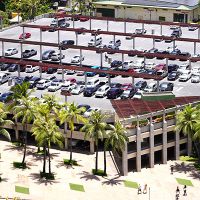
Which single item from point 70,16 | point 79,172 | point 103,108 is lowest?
point 79,172

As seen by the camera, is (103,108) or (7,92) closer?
(103,108)

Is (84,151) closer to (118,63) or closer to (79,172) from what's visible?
(79,172)

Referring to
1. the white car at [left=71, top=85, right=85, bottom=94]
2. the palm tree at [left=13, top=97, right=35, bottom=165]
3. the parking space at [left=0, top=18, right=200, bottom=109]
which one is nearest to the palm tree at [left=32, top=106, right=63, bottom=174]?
the palm tree at [left=13, top=97, right=35, bottom=165]

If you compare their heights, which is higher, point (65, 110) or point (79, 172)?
point (65, 110)

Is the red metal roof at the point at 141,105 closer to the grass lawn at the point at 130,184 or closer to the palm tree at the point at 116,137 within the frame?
the palm tree at the point at 116,137

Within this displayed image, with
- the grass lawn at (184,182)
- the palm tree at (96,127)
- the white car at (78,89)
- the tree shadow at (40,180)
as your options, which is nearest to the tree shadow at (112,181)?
the palm tree at (96,127)

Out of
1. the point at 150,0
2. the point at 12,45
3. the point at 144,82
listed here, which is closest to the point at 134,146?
the point at 144,82

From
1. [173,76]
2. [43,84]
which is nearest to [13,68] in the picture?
[43,84]
